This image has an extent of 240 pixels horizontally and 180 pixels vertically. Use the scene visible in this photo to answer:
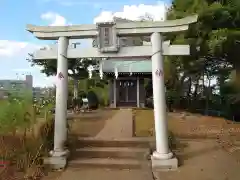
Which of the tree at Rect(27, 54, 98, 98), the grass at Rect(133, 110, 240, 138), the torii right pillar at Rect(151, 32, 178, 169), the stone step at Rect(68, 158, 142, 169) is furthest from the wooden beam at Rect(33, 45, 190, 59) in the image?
the tree at Rect(27, 54, 98, 98)

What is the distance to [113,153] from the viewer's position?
741 centimetres

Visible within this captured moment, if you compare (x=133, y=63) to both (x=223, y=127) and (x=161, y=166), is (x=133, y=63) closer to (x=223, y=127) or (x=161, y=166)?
(x=223, y=127)

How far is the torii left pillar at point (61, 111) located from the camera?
22.7 ft

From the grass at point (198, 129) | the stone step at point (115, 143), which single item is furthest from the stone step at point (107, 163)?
the grass at point (198, 129)

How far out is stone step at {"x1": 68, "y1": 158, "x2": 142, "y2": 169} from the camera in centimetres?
685

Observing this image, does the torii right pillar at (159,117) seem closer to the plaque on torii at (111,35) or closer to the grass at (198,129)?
the plaque on torii at (111,35)

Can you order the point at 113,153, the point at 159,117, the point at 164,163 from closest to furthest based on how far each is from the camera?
1. the point at 164,163
2. the point at 159,117
3. the point at 113,153

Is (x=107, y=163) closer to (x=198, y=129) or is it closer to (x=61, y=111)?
(x=61, y=111)

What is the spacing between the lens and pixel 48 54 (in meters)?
7.28

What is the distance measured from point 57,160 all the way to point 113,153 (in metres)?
1.44

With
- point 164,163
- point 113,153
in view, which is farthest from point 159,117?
point 113,153

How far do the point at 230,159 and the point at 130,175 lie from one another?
2710mm

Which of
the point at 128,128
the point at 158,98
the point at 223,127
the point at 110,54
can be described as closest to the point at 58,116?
the point at 110,54

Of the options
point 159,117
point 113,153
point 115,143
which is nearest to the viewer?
point 159,117
